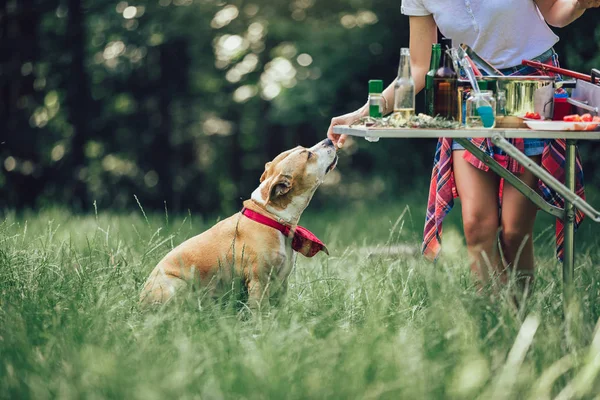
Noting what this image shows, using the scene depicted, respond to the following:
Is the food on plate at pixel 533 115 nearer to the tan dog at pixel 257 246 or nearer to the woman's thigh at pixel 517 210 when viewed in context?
the woman's thigh at pixel 517 210

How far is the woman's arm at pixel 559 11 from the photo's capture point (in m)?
3.65

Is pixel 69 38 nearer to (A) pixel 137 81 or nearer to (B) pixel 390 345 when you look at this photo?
(A) pixel 137 81

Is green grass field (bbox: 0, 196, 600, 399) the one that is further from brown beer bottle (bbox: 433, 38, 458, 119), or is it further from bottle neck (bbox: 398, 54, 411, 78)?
bottle neck (bbox: 398, 54, 411, 78)

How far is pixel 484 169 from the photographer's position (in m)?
3.83

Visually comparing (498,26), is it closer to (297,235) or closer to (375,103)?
(375,103)

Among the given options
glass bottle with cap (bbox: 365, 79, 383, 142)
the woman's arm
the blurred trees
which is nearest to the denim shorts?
the woman's arm

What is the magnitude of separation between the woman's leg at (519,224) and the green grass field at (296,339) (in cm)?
18

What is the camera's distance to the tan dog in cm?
384

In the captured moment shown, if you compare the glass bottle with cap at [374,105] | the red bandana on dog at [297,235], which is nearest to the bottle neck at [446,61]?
the glass bottle with cap at [374,105]

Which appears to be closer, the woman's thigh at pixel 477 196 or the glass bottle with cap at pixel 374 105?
the glass bottle with cap at pixel 374 105

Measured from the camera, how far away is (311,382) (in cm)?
263

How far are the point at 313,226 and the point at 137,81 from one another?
15.9 ft

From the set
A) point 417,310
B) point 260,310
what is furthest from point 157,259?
point 417,310

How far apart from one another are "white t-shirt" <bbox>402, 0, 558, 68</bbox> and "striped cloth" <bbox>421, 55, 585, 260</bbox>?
92 millimetres
